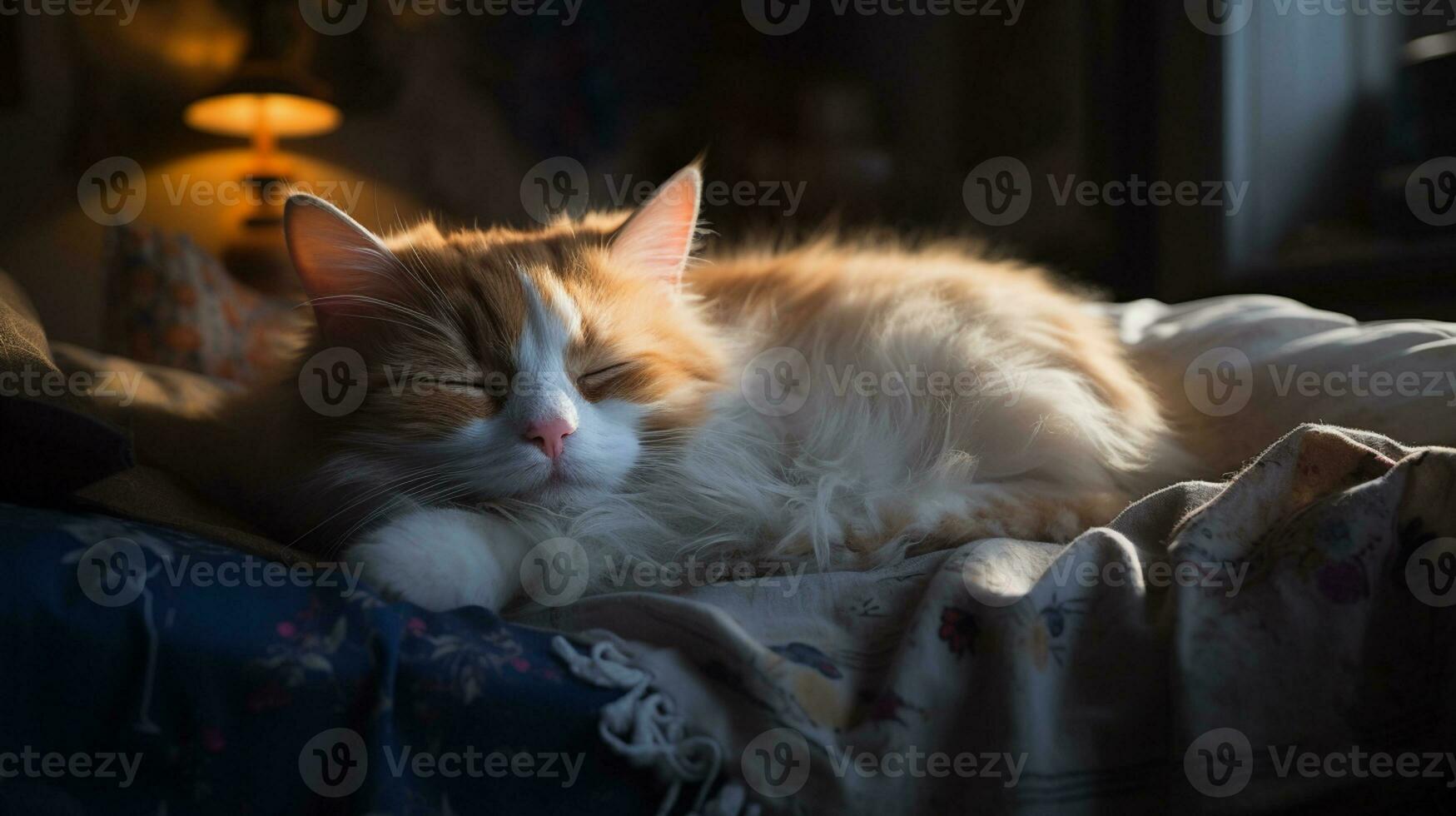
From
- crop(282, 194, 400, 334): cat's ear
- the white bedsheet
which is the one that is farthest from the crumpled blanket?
crop(282, 194, 400, 334): cat's ear

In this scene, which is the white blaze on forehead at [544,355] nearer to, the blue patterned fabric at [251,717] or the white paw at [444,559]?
the white paw at [444,559]

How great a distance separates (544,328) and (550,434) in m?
0.15

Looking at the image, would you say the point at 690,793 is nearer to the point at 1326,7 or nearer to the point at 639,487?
the point at 639,487

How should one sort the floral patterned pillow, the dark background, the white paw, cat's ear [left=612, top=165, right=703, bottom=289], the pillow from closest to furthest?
the white paw → the pillow → cat's ear [left=612, top=165, right=703, bottom=289] → the floral patterned pillow → the dark background

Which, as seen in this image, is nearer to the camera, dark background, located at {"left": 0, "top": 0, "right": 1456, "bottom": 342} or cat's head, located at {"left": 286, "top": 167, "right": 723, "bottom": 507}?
cat's head, located at {"left": 286, "top": 167, "right": 723, "bottom": 507}

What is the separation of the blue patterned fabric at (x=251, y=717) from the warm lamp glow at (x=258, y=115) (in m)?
2.34

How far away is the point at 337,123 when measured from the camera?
3014 mm

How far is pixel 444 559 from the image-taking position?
0.91 meters

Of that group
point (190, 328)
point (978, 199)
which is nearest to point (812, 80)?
point (978, 199)

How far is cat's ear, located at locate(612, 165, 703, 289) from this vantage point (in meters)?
1.21

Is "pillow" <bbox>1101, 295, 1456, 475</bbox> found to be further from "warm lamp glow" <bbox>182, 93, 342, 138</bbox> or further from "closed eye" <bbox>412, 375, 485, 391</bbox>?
"warm lamp glow" <bbox>182, 93, 342, 138</bbox>

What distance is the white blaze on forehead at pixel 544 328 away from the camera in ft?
3.45

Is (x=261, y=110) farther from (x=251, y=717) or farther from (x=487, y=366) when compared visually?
(x=251, y=717)

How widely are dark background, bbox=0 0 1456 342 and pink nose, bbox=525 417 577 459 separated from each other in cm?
119
